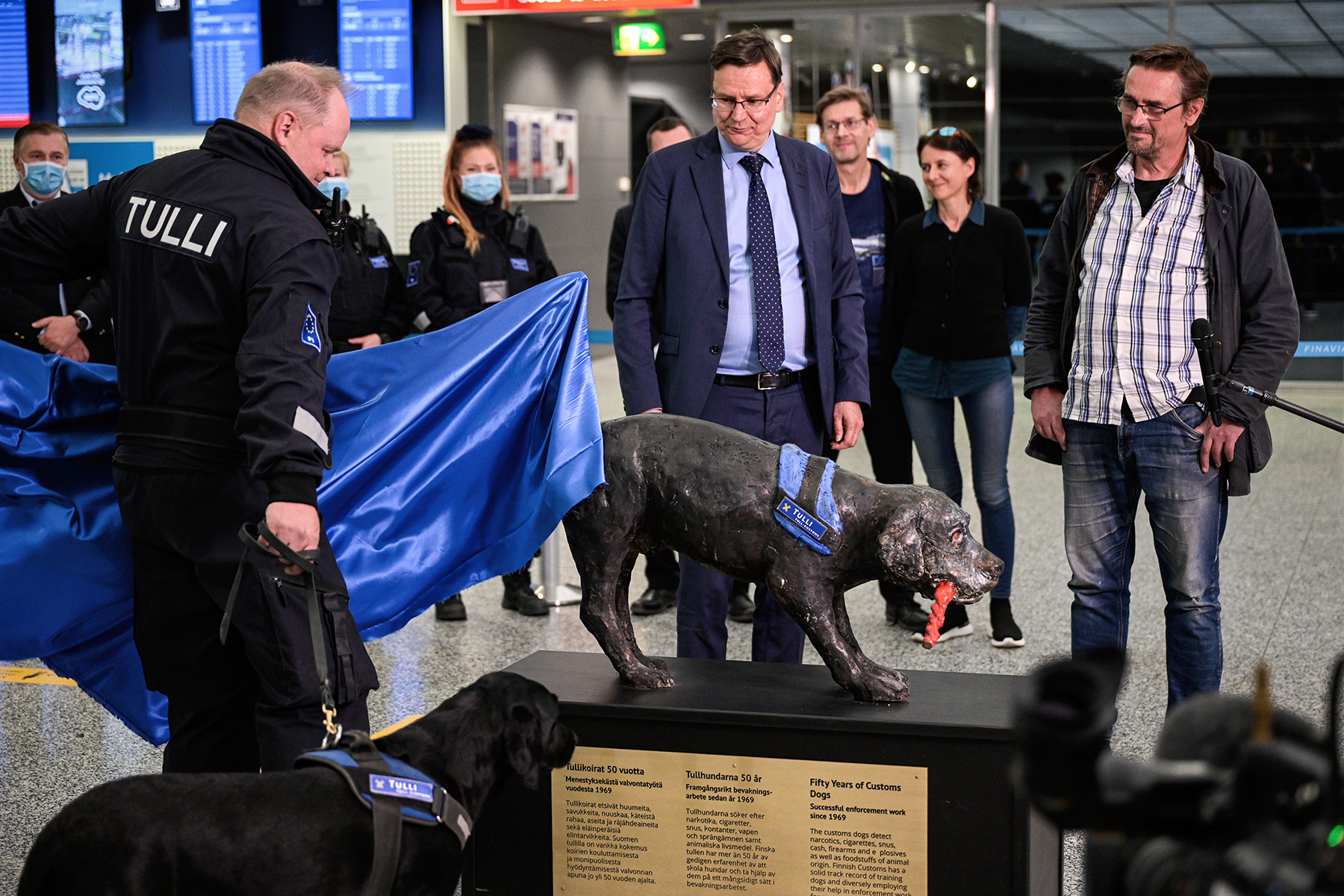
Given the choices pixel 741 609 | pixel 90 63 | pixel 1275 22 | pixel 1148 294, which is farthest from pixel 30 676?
pixel 1275 22

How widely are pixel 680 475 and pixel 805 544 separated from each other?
10.3 inches

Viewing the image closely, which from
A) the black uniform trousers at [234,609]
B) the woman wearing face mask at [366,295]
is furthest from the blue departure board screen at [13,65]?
the black uniform trousers at [234,609]

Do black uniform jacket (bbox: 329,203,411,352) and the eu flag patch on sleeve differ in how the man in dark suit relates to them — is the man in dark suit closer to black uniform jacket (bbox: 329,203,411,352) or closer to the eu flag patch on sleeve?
black uniform jacket (bbox: 329,203,411,352)

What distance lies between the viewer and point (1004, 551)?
4.05 meters

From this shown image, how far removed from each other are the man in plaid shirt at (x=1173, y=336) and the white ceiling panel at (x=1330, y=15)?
23.2 ft

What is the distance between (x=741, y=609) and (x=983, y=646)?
860mm

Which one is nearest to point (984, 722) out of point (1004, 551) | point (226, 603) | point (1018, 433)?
point (226, 603)

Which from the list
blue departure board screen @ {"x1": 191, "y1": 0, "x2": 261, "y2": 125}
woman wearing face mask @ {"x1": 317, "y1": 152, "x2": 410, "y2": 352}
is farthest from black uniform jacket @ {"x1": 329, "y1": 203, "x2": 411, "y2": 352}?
blue departure board screen @ {"x1": 191, "y1": 0, "x2": 261, "y2": 125}

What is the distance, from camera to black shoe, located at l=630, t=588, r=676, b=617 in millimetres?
4523

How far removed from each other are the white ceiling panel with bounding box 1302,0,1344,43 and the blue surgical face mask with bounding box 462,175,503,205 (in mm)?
6754

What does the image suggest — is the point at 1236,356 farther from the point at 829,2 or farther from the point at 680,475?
the point at 829,2

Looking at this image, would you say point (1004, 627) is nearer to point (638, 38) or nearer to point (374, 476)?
point (374, 476)

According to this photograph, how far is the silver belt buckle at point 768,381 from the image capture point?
2.86 metres

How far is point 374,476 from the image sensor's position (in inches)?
100
